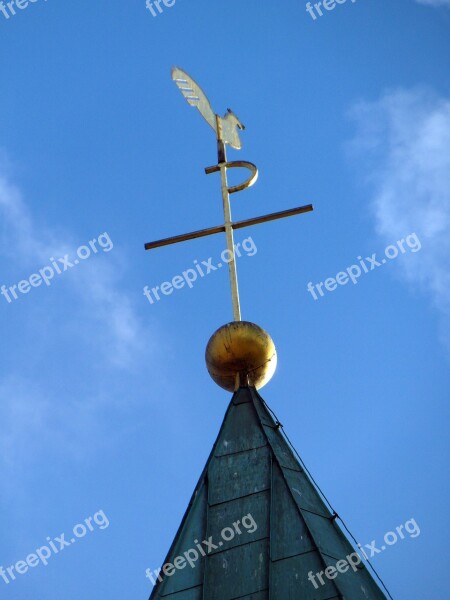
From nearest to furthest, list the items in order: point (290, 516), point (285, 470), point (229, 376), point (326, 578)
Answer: point (326, 578) < point (290, 516) < point (285, 470) < point (229, 376)

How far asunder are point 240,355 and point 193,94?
4.06 meters

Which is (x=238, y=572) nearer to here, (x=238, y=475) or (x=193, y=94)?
(x=238, y=475)

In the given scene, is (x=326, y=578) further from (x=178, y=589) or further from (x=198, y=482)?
(x=198, y=482)

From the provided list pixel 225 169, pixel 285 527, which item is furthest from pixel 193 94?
pixel 285 527

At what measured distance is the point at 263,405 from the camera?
1074 cm

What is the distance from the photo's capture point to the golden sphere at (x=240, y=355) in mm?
10906

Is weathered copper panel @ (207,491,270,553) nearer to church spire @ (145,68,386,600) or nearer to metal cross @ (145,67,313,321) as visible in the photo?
church spire @ (145,68,386,600)

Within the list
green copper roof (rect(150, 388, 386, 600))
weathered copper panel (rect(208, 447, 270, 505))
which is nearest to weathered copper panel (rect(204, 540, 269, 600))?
green copper roof (rect(150, 388, 386, 600))

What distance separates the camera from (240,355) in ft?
35.9

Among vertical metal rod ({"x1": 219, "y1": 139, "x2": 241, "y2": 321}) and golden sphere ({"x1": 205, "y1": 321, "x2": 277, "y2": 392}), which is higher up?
vertical metal rod ({"x1": 219, "y1": 139, "x2": 241, "y2": 321})

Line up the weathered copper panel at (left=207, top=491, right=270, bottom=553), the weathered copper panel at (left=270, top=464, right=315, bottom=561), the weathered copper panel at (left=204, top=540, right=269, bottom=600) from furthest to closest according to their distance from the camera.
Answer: the weathered copper panel at (left=207, top=491, right=270, bottom=553) → the weathered copper panel at (left=270, top=464, right=315, bottom=561) → the weathered copper panel at (left=204, top=540, right=269, bottom=600)

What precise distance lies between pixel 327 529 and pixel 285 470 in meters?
0.79

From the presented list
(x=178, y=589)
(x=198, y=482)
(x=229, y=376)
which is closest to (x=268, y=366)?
(x=229, y=376)

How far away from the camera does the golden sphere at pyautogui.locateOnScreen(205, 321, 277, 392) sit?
10906 millimetres
